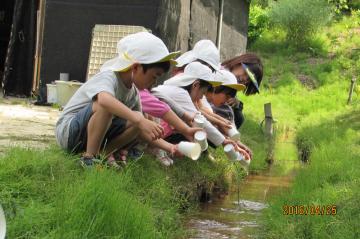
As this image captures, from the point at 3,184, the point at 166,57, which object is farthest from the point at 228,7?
the point at 3,184

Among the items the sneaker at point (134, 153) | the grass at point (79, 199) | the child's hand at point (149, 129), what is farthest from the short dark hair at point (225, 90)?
the child's hand at point (149, 129)

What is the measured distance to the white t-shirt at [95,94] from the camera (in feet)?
10.5

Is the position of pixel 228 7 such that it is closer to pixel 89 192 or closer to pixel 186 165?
pixel 186 165

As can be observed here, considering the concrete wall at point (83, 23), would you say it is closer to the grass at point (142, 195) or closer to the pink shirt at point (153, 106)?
the grass at point (142, 195)

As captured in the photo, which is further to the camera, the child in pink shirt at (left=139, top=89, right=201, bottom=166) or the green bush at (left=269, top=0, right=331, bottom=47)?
the green bush at (left=269, top=0, right=331, bottom=47)

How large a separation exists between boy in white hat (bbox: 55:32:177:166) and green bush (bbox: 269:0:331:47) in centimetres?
1617

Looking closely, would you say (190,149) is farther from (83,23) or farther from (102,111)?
(83,23)

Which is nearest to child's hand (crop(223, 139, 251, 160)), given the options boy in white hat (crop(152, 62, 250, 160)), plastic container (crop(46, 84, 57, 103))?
boy in white hat (crop(152, 62, 250, 160))

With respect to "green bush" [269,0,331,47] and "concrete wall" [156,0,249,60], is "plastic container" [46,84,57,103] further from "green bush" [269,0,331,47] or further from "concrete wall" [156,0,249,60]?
"green bush" [269,0,331,47]

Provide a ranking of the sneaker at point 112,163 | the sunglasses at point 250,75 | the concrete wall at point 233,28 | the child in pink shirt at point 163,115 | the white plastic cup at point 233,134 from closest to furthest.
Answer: the sneaker at point 112,163 < the child in pink shirt at point 163,115 < the white plastic cup at point 233,134 < the sunglasses at point 250,75 < the concrete wall at point 233,28

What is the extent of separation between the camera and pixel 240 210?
4.11 metres

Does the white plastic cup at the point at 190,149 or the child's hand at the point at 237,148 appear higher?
the white plastic cup at the point at 190,149

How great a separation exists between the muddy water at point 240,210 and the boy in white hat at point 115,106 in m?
0.67

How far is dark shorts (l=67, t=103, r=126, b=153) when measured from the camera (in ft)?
10.5
